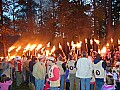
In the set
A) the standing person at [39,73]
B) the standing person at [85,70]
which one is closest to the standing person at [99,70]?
the standing person at [85,70]

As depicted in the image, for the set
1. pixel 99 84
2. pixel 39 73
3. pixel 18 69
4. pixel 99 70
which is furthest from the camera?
pixel 18 69

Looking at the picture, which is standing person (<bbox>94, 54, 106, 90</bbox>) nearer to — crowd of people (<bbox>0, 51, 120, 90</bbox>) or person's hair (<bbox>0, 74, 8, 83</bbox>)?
crowd of people (<bbox>0, 51, 120, 90</bbox>)

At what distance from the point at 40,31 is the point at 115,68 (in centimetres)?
3459

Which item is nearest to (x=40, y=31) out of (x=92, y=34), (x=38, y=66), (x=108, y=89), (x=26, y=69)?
(x=92, y=34)

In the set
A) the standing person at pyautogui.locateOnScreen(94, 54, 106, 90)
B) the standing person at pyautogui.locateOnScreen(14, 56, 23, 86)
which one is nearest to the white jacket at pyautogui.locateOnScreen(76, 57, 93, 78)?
the standing person at pyautogui.locateOnScreen(94, 54, 106, 90)

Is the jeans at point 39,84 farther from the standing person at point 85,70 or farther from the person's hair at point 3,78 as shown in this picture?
the standing person at point 85,70

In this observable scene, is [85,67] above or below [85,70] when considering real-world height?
above

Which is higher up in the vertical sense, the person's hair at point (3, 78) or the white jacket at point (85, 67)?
the white jacket at point (85, 67)

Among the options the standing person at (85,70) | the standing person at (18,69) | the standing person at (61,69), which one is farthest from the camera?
the standing person at (18,69)

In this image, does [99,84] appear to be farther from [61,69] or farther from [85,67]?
[61,69]

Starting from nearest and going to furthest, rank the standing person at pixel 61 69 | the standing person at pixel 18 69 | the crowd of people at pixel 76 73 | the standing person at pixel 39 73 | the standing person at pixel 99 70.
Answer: the crowd of people at pixel 76 73
the standing person at pixel 99 70
the standing person at pixel 39 73
the standing person at pixel 61 69
the standing person at pixel 18 69

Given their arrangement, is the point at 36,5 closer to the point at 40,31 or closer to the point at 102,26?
the point at 40,31

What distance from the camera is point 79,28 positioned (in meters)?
29.7

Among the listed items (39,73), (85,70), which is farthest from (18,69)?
(85,70)
